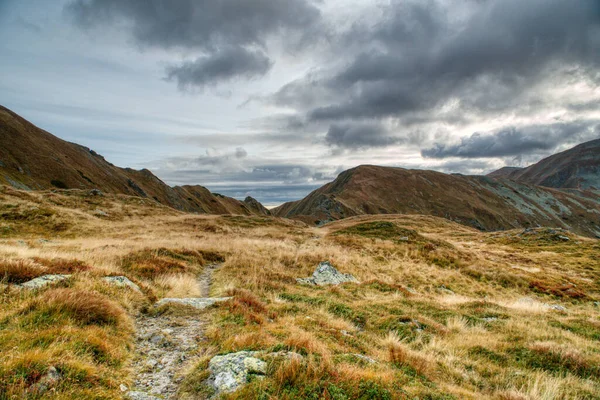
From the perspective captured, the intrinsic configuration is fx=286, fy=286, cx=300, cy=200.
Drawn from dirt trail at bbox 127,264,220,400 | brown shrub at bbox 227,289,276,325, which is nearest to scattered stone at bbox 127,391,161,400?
dirt trail at bbox 127,264,220,400

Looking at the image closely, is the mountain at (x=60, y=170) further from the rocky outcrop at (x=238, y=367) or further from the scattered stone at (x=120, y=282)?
the rocky outcrop at (x=238, y=367)

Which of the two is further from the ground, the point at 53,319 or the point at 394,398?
the point at 53,319

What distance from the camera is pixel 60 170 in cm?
10200

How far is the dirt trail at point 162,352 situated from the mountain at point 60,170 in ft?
304

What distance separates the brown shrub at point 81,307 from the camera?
667 cm

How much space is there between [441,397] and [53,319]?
26.6ft

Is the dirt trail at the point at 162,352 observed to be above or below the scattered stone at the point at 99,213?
below

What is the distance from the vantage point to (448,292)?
22359 mm

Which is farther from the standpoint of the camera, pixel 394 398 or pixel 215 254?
pixel 215 254

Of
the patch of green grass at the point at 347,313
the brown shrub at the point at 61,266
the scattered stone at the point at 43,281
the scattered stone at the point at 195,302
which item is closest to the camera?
the scattered stone at the point at 43,281

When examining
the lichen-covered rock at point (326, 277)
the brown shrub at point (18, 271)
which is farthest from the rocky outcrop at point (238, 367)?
the lichen-covered rock at point (326, 277)

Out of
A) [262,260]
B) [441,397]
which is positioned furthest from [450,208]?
[441,397]

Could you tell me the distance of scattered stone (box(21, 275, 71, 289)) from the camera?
27.1 ft

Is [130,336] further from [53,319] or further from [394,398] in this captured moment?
[394,398]
